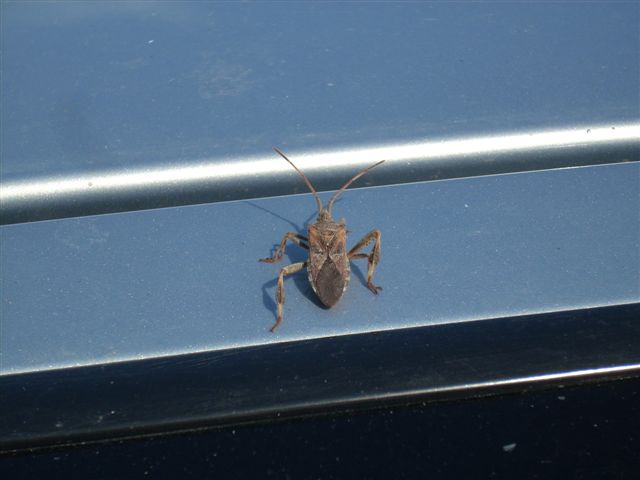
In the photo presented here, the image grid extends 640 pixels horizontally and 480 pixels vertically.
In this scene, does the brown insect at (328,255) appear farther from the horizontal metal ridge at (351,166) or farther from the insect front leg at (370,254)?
the horizontal metal ridge at (351,166)

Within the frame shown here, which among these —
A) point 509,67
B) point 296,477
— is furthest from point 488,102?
point 296,477

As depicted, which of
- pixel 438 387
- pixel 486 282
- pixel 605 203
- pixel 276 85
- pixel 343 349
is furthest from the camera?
pixel 276 85

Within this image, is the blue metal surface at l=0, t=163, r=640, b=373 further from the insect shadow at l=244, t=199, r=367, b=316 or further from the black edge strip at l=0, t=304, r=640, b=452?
the black edge strip at l=0, t=304, r=640, b=452

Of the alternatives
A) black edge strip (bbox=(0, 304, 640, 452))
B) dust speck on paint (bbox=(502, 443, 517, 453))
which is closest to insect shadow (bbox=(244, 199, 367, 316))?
black edge strip (bbox=(0, 304, 640, 452))

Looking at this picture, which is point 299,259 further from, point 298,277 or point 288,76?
point 288,76

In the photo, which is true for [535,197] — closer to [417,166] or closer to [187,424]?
[417,166]

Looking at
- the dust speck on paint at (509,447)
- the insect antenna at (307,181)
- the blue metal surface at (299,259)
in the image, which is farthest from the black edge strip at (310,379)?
the insect antenna at (307,181)

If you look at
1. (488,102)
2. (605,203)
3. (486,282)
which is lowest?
(486,282)
